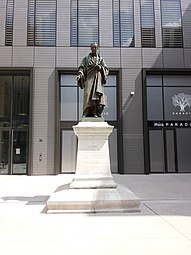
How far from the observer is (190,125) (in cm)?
1830

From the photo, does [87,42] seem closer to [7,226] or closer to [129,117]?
[129,117]

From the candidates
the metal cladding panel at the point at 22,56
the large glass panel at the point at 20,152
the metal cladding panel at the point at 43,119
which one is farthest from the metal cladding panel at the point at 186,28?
the large glass panel at the point at 20,152

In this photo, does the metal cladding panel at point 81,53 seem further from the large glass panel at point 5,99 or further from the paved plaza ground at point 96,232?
the paved plaza ground at point 96,232

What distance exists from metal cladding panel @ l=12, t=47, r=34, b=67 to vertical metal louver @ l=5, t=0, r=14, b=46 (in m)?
0.74

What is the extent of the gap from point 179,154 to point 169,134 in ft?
5.02

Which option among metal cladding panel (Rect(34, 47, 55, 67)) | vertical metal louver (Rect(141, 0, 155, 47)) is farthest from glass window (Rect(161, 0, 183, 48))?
metal cladding panel (Rect(34, 47, 55, 67))

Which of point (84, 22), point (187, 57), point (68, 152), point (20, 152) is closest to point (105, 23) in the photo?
point (84, 22)

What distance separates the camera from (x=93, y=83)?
7988 mm

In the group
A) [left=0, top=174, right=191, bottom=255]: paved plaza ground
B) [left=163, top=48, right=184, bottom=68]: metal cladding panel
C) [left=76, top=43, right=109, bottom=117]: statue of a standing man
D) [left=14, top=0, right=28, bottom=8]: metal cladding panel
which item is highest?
[left=14, top=0, right=28, bottom=8]: metal cladding panel

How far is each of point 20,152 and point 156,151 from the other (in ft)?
30.6

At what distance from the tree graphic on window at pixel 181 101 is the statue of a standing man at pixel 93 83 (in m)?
11.7

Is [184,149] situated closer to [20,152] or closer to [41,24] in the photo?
[20,152]

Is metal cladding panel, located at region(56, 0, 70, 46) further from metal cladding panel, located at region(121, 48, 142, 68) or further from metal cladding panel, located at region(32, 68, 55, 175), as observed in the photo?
metal cladding panel, located at region(121, 48, 142, 68)

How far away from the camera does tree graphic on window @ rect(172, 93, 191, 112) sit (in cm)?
1850
